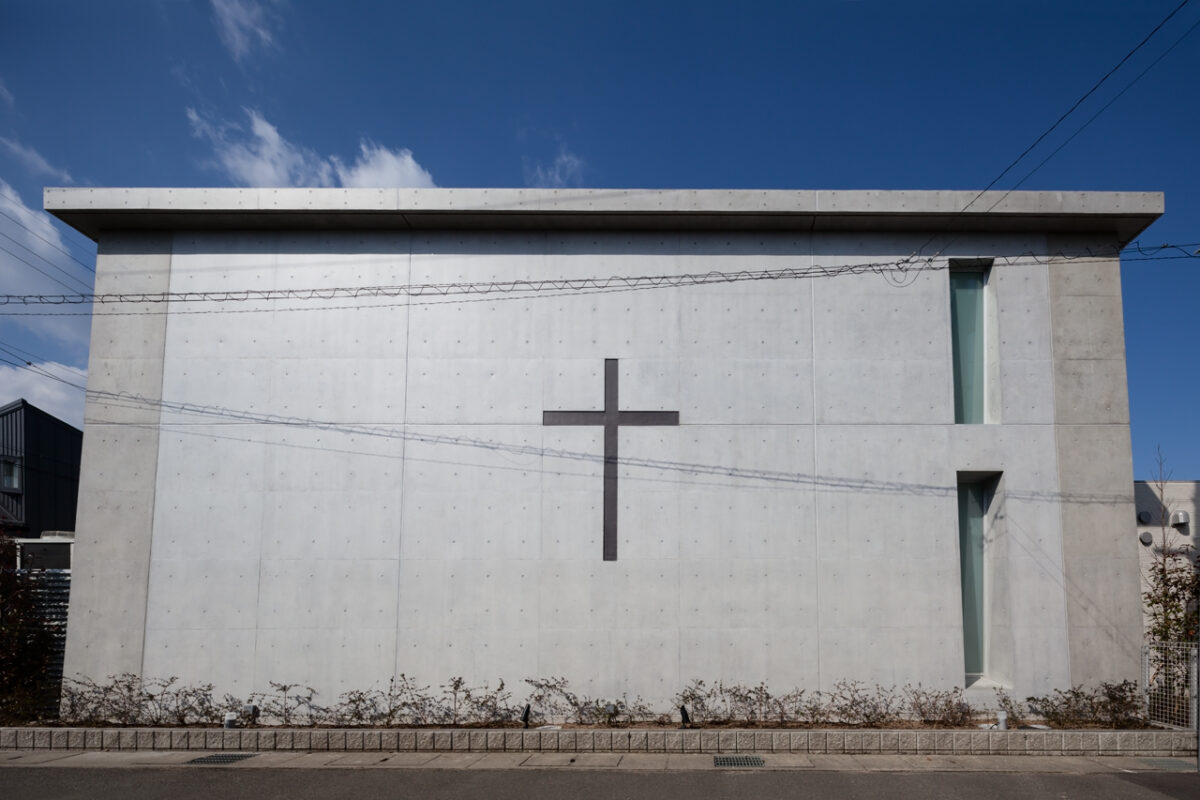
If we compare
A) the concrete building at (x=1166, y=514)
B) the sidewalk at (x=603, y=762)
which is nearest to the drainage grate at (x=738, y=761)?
the sidewalk at (x=603, y=762)

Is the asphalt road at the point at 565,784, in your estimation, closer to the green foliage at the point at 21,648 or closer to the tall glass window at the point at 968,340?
the green foliage at the point at 21,648

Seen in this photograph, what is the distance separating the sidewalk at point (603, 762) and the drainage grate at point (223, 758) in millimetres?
84

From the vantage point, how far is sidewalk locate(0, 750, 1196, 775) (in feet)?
33.3

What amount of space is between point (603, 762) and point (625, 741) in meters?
→ 0.58

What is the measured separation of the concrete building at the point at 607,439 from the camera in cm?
1217

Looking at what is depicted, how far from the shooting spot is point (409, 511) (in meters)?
12.5

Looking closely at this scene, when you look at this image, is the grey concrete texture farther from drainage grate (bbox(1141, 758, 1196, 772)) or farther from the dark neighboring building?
the dark neighboring building

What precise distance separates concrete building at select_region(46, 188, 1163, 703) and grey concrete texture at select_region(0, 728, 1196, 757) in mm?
1106

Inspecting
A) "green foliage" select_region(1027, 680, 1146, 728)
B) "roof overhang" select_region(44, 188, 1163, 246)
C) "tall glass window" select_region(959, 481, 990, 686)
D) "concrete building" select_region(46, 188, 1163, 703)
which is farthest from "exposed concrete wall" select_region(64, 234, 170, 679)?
"green foliage" select_region(1027, 680, 1146, 728)

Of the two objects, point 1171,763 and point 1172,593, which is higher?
point 1172,593

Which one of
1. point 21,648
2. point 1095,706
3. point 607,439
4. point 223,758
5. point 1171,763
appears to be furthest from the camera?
point 607,439

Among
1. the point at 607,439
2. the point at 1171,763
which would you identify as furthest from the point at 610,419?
the point at 1171,763

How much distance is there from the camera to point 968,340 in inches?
516

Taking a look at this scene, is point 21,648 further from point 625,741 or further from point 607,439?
point 607,439
